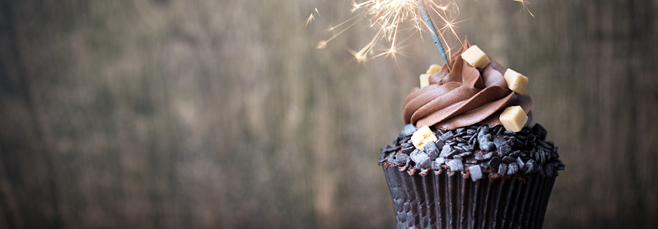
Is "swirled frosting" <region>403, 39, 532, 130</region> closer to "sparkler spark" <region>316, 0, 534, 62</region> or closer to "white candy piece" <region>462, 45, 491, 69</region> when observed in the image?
"white candy piece" <region>462, 45, 491, 69</region>

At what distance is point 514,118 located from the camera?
1.03 meters

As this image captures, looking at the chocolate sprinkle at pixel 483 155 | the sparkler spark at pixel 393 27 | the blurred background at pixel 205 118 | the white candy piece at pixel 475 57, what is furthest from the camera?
the blurred background at pixel 205 118

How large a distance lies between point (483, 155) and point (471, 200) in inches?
5.2

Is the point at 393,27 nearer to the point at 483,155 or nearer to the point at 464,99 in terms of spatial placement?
the point at 464,99

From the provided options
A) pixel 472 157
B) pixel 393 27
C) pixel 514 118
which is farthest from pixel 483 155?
pixel 393 27

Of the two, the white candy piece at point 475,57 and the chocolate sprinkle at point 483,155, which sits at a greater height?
the white candy piece at point 475,57

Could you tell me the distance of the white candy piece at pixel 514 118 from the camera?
103cm

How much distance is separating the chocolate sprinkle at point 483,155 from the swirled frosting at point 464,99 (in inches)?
1.3

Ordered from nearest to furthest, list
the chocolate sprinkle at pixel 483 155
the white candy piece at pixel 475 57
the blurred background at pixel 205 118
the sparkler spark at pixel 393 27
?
the chocolate sprinkle at pixel 483 155
the white candy piece at pixel 475 57
the sparkler spark at pixel 393 27
the blurred background at pixel 205 118

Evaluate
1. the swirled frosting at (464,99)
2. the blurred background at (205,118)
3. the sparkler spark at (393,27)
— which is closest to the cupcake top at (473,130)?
the swirled frosting at (464,99)

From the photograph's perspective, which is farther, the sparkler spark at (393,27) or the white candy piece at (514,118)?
the sparkler spark at (393,27)

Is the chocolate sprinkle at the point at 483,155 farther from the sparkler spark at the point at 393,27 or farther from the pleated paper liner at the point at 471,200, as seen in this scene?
the sparkler spark at the point at 393,27

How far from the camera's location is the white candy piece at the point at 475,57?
1.15 m

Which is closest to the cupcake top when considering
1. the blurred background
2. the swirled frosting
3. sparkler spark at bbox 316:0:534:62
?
the swirled frosting
